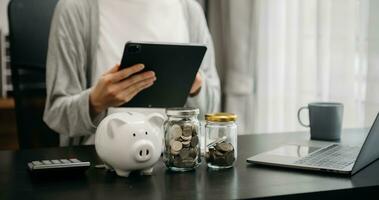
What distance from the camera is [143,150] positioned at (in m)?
0.83

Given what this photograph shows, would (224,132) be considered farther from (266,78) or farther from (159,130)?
(266,78)

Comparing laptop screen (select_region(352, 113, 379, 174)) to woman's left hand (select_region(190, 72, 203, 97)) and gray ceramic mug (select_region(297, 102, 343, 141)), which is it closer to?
gray ceramic mug (select_region(297, 102, 343, 141))

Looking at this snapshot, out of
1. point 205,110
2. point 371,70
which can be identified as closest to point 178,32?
point 205,110

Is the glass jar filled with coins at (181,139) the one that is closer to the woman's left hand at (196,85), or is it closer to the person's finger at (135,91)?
the person's finger at (135,91)

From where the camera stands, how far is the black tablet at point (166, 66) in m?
1.04

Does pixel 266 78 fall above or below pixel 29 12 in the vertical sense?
below

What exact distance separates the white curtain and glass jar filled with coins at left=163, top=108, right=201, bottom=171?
791mm

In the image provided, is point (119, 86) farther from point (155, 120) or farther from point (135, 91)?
point (155, 120)

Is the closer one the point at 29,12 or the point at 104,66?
the point at 104,66

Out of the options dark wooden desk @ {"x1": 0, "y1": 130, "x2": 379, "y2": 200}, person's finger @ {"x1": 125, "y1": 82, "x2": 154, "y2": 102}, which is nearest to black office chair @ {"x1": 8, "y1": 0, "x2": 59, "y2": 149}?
person's finger @ {"x1": 125, "y1": 82, "x2": 154, "y2": 102}

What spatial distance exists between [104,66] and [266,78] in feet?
2.76

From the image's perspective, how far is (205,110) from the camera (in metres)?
1.58

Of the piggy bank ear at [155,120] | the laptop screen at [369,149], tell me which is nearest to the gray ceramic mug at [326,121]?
the laptop screen at [369,149]

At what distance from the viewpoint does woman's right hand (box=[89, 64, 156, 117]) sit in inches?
42.7
